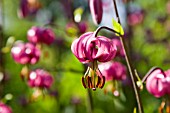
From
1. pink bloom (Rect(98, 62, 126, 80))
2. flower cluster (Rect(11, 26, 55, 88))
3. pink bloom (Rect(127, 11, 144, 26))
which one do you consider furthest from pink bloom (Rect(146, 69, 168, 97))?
pink bloom (Rect(127, 11, 144, 26))

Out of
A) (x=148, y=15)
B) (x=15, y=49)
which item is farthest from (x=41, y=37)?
(x=148, y=15)

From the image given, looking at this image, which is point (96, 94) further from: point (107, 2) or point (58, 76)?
point (107, 2)

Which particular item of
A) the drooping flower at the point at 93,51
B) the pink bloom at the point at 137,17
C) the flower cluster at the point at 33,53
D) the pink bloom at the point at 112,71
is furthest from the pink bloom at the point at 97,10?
the pink bloom at the point at 137,17

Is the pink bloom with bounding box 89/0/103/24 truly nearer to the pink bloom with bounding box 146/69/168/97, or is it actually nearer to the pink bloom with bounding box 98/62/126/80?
the pink bloom with bounding box 146/69/168/97

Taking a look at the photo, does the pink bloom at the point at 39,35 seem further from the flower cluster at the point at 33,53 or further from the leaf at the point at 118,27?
the leaf at the point at 118,27

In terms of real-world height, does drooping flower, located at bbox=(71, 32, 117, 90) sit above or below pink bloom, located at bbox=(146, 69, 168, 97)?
above
